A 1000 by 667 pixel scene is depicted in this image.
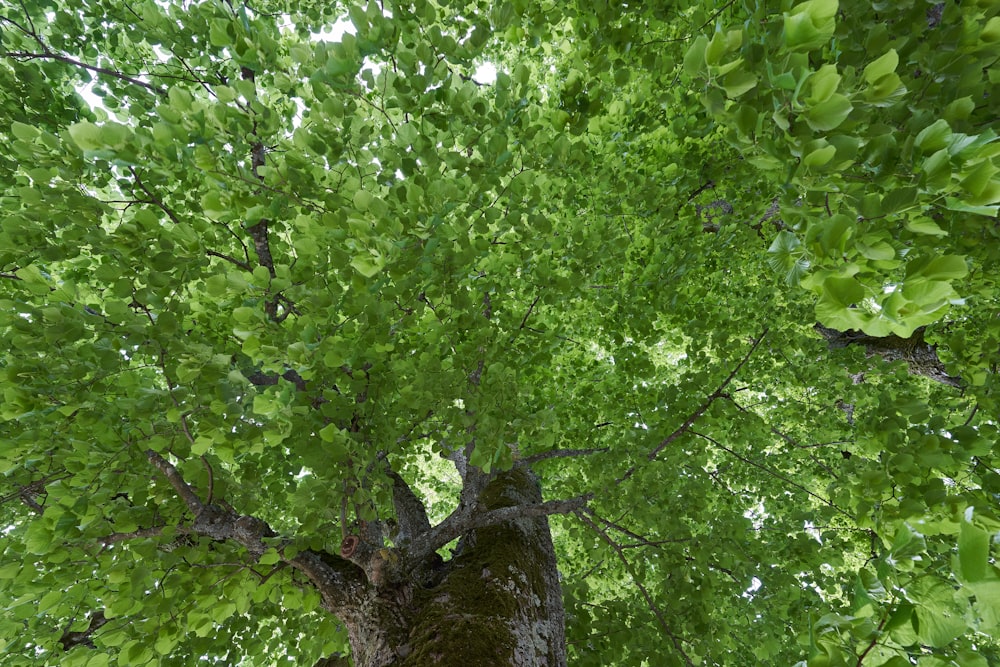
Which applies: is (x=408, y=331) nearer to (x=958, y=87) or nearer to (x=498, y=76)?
(x=498, y=76)

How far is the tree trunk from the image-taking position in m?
2.69

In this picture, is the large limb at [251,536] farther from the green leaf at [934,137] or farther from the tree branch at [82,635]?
the green leaf at [934,137]

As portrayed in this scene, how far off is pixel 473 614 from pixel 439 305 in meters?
2.05

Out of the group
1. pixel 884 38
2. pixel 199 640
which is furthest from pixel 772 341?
pixel 199 640

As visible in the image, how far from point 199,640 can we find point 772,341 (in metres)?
5.91

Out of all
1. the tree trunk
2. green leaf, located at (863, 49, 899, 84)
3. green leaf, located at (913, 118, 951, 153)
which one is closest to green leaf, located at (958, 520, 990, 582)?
green leaf, located at (913, 118, 951, 153)

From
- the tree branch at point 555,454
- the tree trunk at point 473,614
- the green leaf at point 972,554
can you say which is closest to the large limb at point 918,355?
the tree branch at point 555,454

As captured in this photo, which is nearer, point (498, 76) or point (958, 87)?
point (958, 87)

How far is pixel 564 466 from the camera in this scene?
6344mm

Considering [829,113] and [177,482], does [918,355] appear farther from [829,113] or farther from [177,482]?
[177,482]

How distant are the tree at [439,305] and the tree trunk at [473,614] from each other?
2 centimetres

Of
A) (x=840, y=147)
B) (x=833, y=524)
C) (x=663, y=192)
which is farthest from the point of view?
(x=833, y=524)

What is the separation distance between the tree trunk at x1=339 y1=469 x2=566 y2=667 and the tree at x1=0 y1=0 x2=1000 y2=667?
0.9 inches

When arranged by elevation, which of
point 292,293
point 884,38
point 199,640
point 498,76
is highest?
point 498,76
